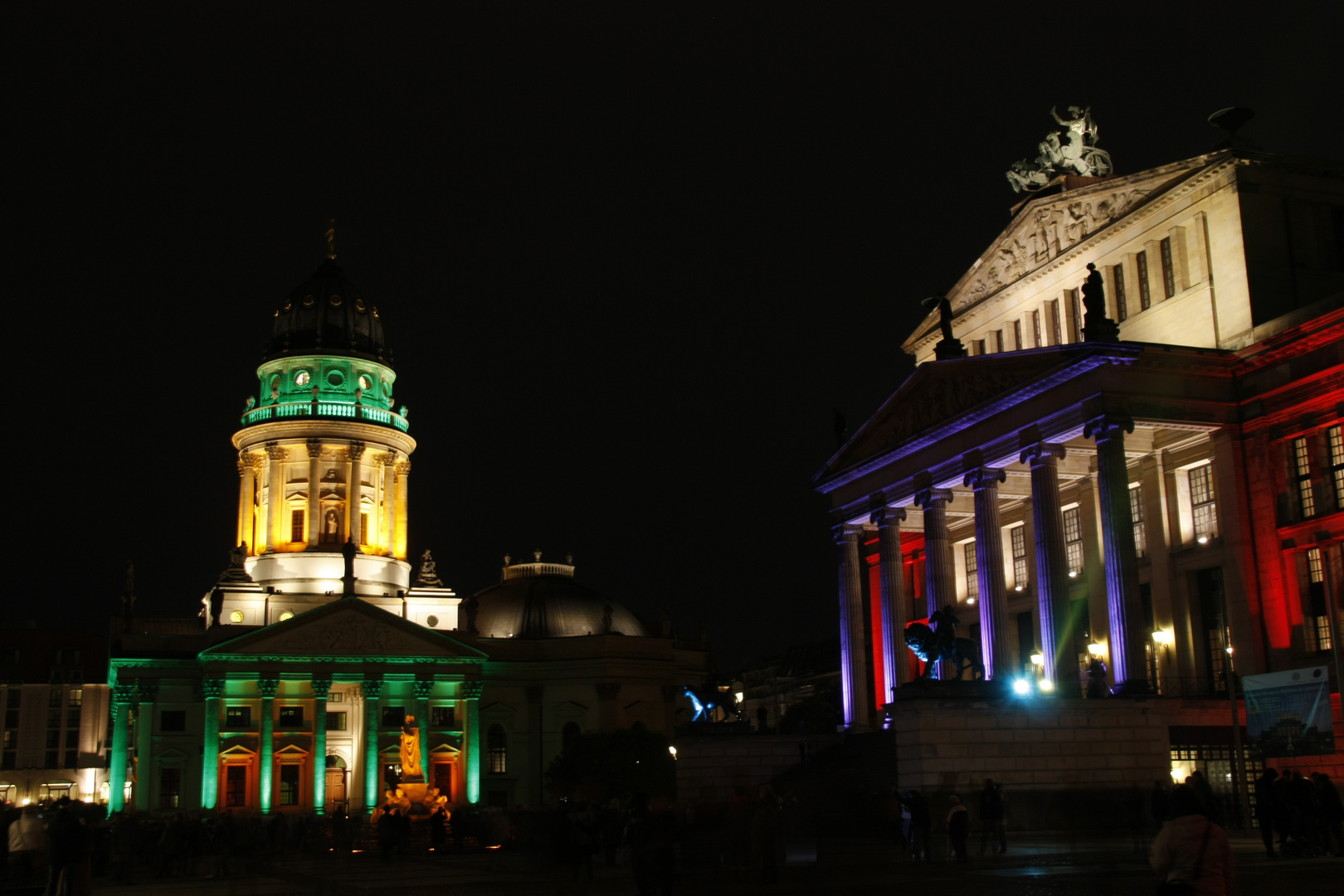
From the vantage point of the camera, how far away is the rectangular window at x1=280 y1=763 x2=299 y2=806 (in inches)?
3521

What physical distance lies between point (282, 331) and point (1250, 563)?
78085 mm

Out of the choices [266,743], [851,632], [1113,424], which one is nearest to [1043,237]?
[1113,424]

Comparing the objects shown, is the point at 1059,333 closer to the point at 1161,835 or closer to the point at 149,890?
the point at 149,890

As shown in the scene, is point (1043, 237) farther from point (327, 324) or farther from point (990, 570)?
point (327, 324)

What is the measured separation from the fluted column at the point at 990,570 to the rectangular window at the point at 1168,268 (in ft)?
27.2

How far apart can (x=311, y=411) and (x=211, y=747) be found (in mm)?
25336

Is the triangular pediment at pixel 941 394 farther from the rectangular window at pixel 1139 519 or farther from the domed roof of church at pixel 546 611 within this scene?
the domed roof of church at pixel 546 611

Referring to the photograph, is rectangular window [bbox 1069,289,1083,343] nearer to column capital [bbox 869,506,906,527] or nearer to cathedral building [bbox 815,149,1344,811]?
cathedral building [bbox 815,149,1344,811]

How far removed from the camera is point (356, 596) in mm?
91500

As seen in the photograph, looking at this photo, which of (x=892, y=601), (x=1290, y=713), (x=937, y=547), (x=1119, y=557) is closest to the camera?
(x=1290, y=713)

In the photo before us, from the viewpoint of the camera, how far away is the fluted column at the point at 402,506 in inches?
4141

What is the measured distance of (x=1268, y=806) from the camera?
28344mm

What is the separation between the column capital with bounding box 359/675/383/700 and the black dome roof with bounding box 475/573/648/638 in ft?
42.6

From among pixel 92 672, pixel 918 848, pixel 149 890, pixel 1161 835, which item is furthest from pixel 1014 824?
pixel 92 672
